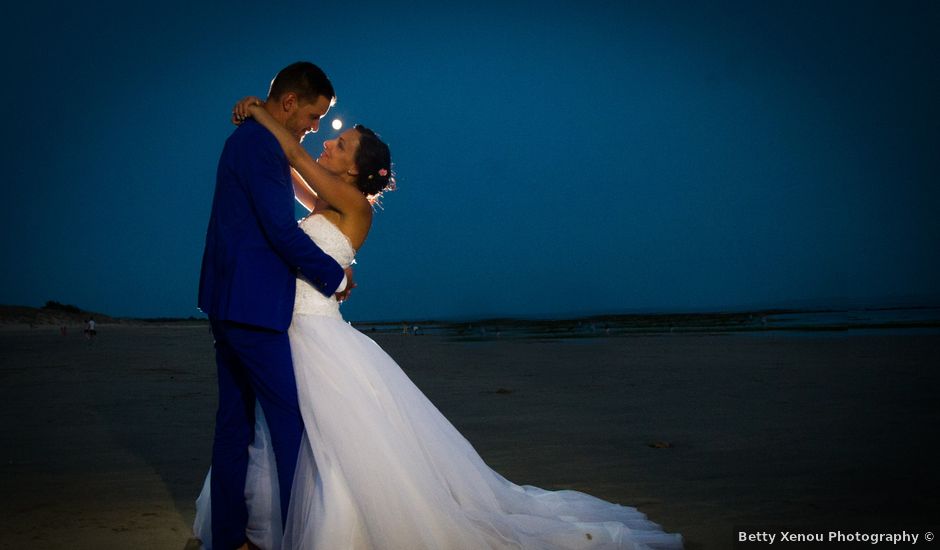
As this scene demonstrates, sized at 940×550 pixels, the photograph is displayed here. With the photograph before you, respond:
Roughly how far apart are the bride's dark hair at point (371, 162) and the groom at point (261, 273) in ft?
1.36

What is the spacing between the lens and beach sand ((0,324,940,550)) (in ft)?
12.8

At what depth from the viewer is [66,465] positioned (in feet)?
17.5

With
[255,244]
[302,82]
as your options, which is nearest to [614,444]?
[255,244]

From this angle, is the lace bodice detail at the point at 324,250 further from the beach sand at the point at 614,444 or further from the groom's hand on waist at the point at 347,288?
the beach sand at the point at 614,444

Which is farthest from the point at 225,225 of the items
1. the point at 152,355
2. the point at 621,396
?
the point at 152,355

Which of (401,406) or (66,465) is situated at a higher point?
(401,406)

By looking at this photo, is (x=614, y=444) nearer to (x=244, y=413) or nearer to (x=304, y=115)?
(x=244, y=413)

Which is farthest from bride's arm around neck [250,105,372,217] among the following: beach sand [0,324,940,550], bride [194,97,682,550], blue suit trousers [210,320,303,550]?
beach sand [0,324,940,550]

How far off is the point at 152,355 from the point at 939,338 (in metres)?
19.8

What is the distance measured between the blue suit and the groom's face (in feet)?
0.61

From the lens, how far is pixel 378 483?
3.03m

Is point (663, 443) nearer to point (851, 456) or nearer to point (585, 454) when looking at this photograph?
point (585, 454)

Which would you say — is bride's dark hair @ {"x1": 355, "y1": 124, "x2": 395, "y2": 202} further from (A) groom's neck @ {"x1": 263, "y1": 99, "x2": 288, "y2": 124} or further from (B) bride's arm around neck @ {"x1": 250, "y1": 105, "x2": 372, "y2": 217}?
(A) groom's neck @ {"x1": 263, "y1": 99, "x2": 288, "y2": 124}

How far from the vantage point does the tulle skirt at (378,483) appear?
2984mm
